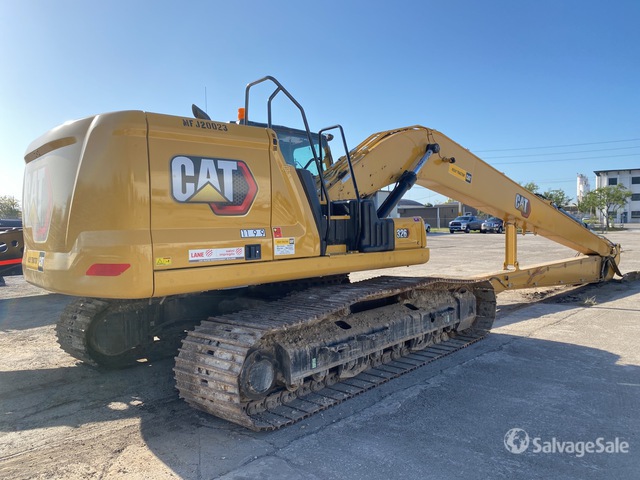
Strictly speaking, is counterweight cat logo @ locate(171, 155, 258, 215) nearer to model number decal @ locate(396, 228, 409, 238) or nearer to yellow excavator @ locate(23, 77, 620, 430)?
yellow excavator @ locate(23, 77, 620, 430)

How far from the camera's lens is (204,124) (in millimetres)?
3779

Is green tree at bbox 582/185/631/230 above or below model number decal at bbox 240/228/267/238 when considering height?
above

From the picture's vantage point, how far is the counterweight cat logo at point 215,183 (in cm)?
357

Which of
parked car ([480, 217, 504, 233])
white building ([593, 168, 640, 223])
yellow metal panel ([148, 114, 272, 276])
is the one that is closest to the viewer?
yellow metal panel ([148, 114, 272, 276])

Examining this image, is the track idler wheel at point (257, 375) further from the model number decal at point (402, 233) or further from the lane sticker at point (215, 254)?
the model number decal at point (402, 233)

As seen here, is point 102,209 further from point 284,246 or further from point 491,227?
point 491,227

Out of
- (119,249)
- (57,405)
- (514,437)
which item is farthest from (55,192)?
(514,437)

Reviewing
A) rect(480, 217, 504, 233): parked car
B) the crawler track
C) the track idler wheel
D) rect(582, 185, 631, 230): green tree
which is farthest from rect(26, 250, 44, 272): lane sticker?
rect(582, 185, 631, 230): green tree

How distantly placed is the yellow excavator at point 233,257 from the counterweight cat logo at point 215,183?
10 mm

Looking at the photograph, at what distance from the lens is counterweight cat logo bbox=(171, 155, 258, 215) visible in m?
3.57

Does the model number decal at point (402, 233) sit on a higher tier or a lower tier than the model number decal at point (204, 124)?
lower

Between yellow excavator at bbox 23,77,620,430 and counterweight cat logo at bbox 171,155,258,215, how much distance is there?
0.01 metres

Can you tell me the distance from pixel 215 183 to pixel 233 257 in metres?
0.57

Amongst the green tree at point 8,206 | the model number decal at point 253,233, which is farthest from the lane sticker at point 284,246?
the green tree at point 8,206
